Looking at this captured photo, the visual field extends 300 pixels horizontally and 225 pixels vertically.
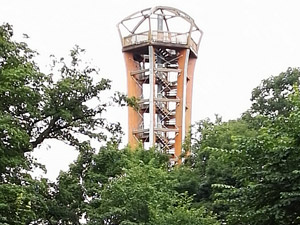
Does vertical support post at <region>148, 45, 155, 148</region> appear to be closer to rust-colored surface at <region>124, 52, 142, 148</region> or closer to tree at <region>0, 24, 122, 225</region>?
rust-colored surface at <region>124, 52, 142, 148</region>

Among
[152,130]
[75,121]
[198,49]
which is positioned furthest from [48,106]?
[198,49]

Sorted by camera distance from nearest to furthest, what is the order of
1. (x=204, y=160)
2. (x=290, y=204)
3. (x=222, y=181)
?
1. (x=290, y=204)
2. (x=222, y=181)
3. (x=204, y=160)

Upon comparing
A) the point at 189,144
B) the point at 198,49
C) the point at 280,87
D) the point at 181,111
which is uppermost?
the point at 198,49

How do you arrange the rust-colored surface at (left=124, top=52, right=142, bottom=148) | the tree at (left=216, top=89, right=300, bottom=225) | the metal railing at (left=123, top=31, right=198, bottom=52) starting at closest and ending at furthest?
the tree at (left=216, top=89, right=300, bottom=225) → the metal railing at (left=123, top=31, right=198, bottom=52) → the rust-colored surface at (left=124, top=52, right=142, bottom=148)

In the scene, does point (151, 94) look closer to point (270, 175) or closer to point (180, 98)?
point (180, 98)

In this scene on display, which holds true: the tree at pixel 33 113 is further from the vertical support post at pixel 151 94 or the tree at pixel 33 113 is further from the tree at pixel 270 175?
the vertical support post at pixel 151 94

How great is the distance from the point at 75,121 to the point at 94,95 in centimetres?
82

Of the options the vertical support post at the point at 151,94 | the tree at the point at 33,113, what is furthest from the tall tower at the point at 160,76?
the tree at the point at 33,113

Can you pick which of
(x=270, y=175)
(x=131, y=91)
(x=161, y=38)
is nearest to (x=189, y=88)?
(x=131, y=91)

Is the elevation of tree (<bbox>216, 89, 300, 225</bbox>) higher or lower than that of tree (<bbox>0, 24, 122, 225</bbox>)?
lower

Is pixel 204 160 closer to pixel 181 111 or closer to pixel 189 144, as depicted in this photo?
pixel 189 144

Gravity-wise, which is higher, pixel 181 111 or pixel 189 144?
pixel 181 111

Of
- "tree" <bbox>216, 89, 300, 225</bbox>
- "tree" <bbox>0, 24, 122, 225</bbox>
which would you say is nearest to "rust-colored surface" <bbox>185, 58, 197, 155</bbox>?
"tree" <bbox>0, 24, 122, 225</bbox>

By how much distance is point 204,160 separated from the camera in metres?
20.4
